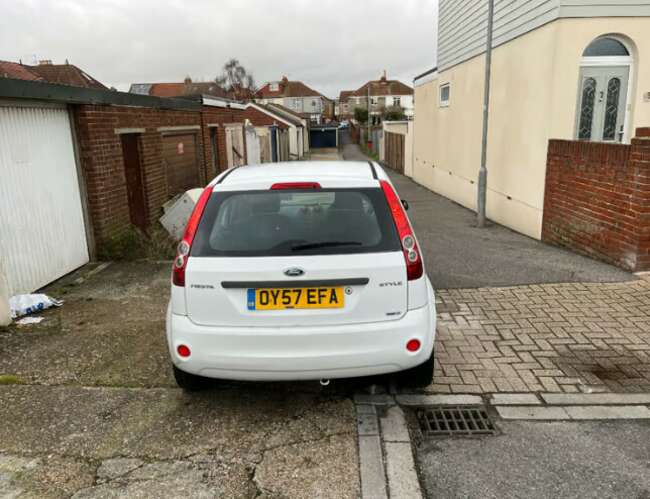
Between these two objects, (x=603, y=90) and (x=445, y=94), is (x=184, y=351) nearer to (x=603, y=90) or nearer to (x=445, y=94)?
(x=603, y=90)

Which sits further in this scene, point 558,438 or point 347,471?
point 558,438

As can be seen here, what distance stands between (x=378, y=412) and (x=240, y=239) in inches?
57.8

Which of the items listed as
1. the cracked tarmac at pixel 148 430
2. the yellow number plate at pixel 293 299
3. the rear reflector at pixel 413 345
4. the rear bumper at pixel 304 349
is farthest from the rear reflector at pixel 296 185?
the cracked tarmac at pixel 148 430

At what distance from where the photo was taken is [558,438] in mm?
3268

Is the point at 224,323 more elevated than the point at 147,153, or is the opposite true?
the point at 147,153

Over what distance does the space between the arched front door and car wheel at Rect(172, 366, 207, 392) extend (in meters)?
7.65

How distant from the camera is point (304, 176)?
3523mm

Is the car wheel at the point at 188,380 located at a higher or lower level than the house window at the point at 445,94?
lower

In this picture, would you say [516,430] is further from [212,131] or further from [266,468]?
[212,131]

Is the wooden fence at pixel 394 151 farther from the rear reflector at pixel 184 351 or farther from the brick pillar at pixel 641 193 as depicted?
the rear reflector at pixel 184 351

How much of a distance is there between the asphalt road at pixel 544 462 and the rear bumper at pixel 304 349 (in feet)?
2.01

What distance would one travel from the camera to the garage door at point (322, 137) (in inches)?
2178

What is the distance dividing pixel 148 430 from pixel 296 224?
5.26 feet

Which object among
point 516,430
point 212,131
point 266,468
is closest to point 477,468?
point 516,430
